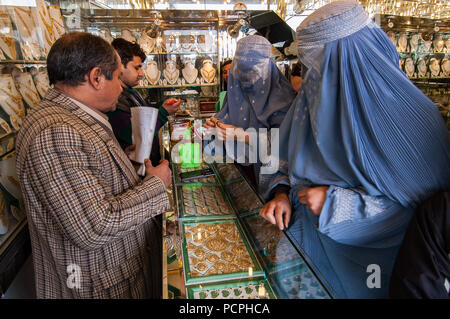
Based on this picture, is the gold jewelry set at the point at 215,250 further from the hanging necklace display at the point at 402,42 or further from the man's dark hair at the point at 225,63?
the hanging necklace display at the point at 402,42

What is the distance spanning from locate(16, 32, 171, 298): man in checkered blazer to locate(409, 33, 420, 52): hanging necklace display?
461 centimetres

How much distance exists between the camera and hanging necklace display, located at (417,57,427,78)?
428 centimetres

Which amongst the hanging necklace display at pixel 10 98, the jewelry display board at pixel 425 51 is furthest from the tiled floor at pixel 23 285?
the jewelry display board at pixel 425 51

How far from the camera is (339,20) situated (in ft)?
3.04

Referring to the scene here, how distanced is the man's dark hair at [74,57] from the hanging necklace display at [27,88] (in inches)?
24.3

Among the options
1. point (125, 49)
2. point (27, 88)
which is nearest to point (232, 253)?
point (27, 88)

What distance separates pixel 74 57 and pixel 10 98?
2.15 ft

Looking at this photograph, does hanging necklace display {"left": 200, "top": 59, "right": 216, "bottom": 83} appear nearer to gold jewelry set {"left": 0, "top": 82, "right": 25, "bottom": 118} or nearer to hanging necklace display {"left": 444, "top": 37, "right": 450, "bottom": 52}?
gold jewelry set {"left": 0, "top": 82, "right": 25, "bottom": 118}

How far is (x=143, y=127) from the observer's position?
1.39 m

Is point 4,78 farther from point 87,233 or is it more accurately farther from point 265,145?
point 265,145

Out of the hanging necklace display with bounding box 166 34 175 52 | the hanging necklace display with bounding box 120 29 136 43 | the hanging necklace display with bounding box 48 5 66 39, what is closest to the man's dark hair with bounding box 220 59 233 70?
the hanging necklace display with bounding box 166 34 175 52

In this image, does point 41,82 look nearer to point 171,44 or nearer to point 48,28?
point 48,28

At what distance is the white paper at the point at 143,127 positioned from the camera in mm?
1373

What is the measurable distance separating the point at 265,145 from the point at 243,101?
430 millimetres
